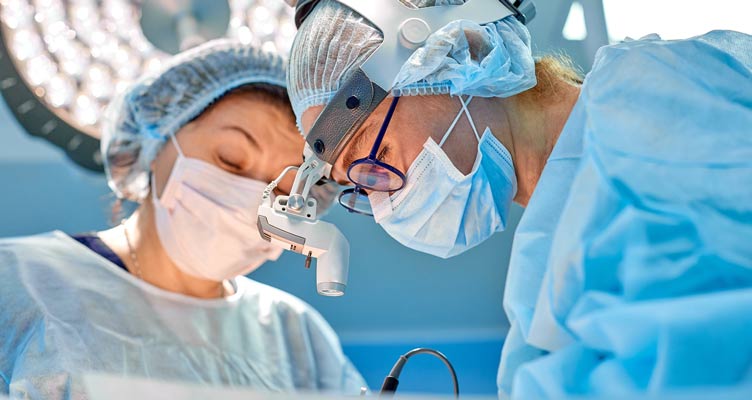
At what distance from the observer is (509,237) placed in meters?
2.78

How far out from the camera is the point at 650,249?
878 mm

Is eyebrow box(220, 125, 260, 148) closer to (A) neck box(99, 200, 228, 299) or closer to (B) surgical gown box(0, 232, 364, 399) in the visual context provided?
(A) neck box(99, 200, 228, 299)

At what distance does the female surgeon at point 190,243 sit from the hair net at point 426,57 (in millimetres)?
552

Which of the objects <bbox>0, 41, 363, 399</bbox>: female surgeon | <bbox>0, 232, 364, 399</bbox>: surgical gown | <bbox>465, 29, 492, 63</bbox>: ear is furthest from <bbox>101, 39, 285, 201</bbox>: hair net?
<bbox>465, 29, 492, 63</bbox>: ear

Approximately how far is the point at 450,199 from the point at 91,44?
4.05ft

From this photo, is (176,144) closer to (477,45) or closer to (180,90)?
(180,90)

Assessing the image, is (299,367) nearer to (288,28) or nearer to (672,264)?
(288,28)

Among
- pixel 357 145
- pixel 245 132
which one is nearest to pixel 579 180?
pixel 357 145

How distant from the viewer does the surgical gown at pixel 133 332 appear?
5.69ft

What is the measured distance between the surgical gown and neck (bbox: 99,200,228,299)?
0.12ft

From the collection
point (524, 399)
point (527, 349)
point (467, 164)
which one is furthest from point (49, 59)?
point (524, 399)

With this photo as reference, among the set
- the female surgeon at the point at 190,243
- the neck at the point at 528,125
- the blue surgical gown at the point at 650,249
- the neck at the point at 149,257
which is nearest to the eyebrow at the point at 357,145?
the neck at the point at 528,125

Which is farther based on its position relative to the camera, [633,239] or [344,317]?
[344,317]

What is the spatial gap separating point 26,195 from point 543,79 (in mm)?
2021
